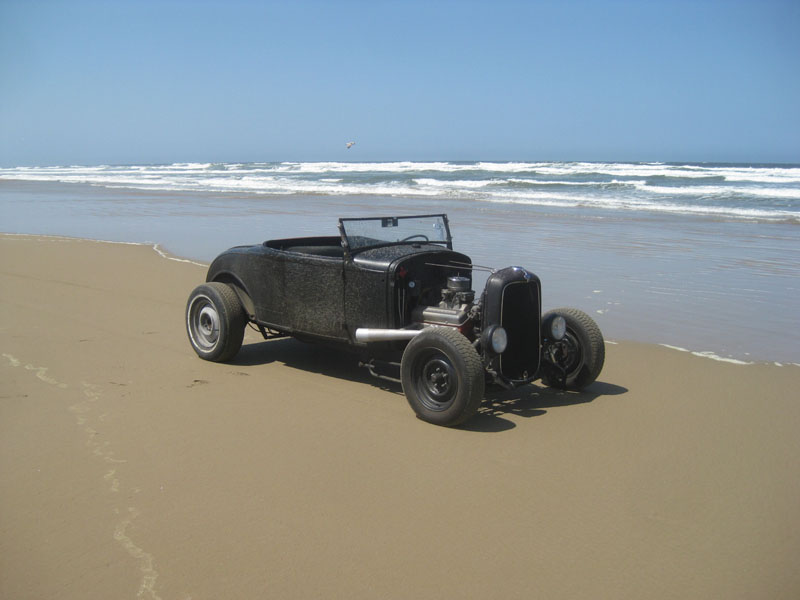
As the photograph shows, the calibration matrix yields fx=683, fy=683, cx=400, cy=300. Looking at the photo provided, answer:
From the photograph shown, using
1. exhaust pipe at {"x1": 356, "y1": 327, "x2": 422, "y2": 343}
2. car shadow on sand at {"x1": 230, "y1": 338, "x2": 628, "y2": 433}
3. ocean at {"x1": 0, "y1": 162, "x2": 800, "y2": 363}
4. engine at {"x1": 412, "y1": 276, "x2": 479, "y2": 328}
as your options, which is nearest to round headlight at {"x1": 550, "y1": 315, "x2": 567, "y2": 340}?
car shadow on sand at {"x1": 230, "y1": 338, "x2": 628, "y2": 433}

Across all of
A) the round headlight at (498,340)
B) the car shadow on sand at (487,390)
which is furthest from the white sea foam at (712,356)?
the round headlight at (498,340)

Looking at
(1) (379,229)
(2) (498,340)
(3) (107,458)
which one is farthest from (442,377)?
(3) (107,458)

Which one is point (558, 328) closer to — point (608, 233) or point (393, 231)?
point (393, 231)

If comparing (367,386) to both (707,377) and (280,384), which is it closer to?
(280,384)

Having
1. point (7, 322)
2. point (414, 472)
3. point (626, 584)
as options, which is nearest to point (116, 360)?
point (7, 322)

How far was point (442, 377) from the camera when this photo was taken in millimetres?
4762

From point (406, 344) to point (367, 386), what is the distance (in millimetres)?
620

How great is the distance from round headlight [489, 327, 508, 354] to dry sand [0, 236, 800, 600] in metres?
0.53

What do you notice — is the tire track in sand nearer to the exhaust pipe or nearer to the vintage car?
the vintage car

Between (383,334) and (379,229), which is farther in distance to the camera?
(379,229)

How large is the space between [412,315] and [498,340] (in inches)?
35.3

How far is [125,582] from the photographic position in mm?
2941

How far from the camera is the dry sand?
3.02 meters

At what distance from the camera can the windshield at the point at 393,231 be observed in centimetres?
570
